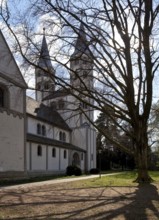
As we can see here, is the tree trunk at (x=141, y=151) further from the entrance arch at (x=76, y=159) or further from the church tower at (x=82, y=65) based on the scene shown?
the entrance arch at (x=76, y=159)

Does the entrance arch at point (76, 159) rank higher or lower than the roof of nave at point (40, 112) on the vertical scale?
lower

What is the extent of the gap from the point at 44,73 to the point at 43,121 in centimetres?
3339

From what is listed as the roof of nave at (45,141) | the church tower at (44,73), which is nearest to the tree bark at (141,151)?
the church tower at (44,73)

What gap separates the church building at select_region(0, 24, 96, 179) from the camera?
942 inches

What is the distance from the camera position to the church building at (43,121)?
23938mm

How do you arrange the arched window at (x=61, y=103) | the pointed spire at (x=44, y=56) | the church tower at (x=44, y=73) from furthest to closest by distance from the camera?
1. the arched window at (x=61, y=103)
2. the church tower at (x=44, y=73)
3. the pointed spire at (x=44, y=56)

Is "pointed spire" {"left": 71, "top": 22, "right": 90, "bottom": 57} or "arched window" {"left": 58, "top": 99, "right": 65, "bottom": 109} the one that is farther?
"arched window" {"left": 58, "top": 99, "right": 65, "bottom": 109}

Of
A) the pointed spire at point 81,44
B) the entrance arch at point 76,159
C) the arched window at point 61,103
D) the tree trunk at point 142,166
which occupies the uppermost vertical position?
the pointed spire at point 81,44

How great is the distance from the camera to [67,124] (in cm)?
6962

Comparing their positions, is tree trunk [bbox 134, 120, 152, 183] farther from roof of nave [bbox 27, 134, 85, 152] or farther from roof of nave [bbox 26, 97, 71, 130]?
roof of nave [bbox 26, 97, 71, 130]

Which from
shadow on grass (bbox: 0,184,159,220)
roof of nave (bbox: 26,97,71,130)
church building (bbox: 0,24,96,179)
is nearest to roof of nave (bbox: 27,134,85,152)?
church building (bbox: 0,24,96,179)

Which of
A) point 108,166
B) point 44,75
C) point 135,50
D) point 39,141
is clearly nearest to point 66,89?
point 44,75

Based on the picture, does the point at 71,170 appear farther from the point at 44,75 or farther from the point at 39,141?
the point at 44,75

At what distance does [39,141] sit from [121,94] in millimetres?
27926
